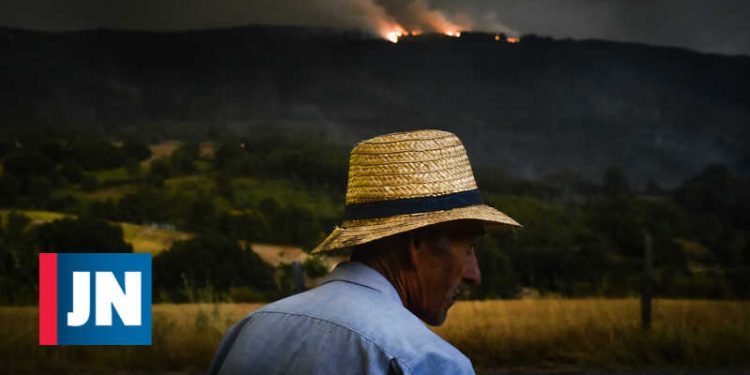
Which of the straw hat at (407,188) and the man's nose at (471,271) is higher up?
the straw hat at (407,188)

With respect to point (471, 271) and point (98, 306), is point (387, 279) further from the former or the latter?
point (98, 306)

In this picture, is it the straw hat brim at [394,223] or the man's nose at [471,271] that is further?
the man's nose at [471,271]

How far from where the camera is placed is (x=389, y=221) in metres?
1.75

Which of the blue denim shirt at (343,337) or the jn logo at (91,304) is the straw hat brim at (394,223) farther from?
the jn logo at (91,304)

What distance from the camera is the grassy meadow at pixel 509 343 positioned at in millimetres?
8523

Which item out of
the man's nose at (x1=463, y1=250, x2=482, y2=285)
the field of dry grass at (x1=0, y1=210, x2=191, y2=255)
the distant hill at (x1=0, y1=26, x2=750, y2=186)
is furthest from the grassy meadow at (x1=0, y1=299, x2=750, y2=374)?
the man's nose at (x1=463, y1=250, x2=482, y2=285)

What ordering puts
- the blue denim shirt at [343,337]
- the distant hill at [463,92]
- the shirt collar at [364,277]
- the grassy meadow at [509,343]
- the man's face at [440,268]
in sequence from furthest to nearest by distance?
1. the distant hill at [463,92]
2. the grassy meadow at [509,343]
3. the man's face at [440,268]
4. the shirt collar at [364,277]
5. the blue denim shirt at [343,337]

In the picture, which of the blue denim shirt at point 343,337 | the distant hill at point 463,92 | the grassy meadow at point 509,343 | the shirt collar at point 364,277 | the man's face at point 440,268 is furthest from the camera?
the distant hill at point 463,92

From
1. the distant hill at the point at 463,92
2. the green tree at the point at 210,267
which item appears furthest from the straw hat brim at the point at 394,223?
the distant hill at the point at 463,92

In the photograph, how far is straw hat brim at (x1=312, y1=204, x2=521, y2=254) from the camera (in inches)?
67.9

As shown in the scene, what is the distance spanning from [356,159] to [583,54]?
9879 millimetres

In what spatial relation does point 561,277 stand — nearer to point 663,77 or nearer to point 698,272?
point 698,272

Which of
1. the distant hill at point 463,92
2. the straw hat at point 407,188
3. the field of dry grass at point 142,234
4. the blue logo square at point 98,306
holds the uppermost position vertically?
the distant hill at point 463,92

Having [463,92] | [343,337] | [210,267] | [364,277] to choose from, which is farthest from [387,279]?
[463,92]
